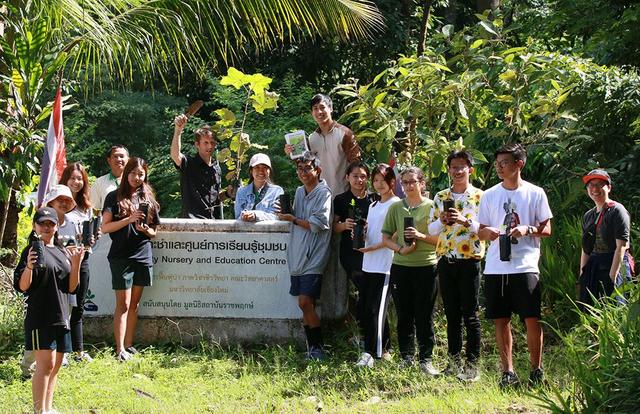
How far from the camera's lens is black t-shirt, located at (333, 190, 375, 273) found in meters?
8.03

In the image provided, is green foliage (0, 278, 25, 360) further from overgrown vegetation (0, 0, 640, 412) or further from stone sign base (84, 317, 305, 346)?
stone sign base (84, 317, 305, 346)

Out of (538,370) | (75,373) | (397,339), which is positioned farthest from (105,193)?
(538,370)

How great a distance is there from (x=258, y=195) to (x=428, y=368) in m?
2.39

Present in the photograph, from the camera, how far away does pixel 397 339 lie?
311 inches

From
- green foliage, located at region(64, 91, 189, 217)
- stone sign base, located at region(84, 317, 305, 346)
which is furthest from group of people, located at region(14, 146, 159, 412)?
green foliage, located at region(64, 91, 189, 217)

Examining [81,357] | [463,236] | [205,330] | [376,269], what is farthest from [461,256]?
[81,357]

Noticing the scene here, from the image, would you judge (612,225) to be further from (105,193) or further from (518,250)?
(105,193)

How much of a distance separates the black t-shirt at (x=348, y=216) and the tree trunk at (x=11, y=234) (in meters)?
3.52

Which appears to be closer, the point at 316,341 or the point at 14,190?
the point at 316,341

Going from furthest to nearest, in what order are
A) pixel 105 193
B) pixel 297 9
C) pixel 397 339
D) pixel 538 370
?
pixel 297 9 < pixel 105 193 < pixel 397 339 < pixel 538 370

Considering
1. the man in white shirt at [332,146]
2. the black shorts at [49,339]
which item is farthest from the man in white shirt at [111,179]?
the black shorts at [49,339]

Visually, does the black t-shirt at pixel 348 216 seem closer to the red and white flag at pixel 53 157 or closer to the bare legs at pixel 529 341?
the bare legs at pixel 529 341

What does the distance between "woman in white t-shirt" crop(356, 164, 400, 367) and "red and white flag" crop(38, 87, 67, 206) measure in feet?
8.70

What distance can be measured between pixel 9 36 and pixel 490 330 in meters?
5.52
